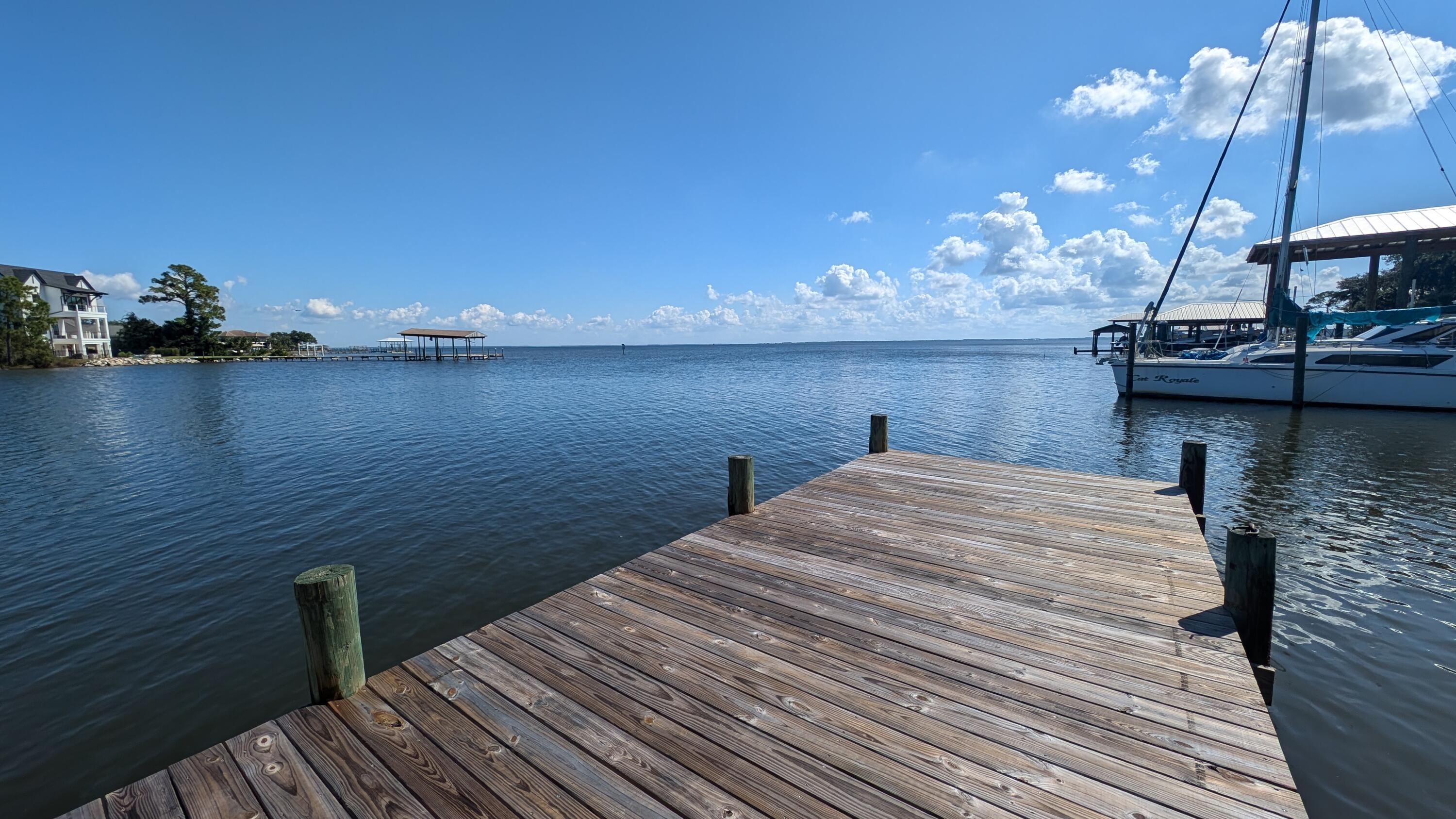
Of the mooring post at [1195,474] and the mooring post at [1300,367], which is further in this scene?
the mooring post at [1300,367]

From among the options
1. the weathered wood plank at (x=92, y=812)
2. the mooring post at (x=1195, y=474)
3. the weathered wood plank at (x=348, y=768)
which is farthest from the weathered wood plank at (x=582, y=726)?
the mooring post at (x=1195, y=474)

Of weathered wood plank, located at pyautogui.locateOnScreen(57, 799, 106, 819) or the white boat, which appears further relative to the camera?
the white boat

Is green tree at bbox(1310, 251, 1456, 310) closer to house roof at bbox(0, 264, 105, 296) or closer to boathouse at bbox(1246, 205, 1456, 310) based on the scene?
boathouse at bbox(1246, 205, 1456, 310)

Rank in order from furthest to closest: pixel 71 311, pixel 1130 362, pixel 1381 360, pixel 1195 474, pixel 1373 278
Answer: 1. pixel 71 311
2. pixel 1373 278
3. pixel 1130 362
4. pixel 1381 360
5. pixel 1195 474

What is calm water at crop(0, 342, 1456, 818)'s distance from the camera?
4.70 metres

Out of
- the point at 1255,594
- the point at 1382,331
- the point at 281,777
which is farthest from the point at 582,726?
the point at 1382,331

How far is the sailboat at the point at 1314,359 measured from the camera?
2006 cm

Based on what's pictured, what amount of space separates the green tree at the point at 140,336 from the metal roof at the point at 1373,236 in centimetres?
11079

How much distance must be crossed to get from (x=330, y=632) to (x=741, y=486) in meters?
4.22

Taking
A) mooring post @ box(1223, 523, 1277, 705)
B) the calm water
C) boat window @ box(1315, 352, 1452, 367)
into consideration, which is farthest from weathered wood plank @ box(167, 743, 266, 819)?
boat window @ box(1315, 352, 1452, 367)

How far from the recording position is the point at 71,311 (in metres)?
60.1

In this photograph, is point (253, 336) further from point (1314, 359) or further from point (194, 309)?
point (1314, 359)

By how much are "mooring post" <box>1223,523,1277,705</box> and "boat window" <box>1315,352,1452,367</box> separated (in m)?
26.4

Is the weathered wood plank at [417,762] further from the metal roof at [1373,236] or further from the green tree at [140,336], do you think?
the green tree at [140,336]
